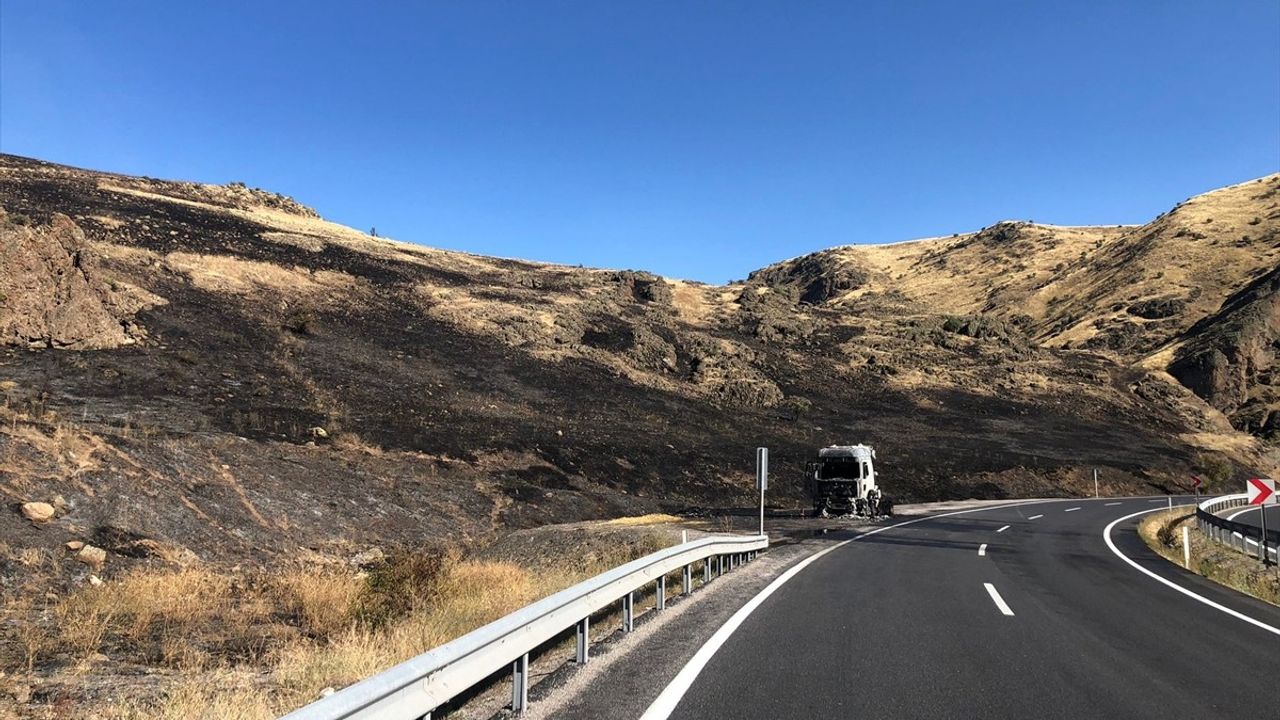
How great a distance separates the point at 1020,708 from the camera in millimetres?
5352

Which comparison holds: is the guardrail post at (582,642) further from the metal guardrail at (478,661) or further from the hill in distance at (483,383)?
the hill in distance at (483,383)

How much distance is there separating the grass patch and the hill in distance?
14913 millimetres

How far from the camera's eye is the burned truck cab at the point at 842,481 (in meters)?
27.2

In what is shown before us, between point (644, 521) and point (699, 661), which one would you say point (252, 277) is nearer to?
point (644, 521)

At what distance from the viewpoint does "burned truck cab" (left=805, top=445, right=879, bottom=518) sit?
89.1ft

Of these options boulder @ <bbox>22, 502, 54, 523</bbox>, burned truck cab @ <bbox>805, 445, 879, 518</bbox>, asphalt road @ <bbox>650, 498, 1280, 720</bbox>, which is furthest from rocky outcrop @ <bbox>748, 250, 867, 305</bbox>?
boulder @ <bbox>22, 502, 54, 523</bbox>

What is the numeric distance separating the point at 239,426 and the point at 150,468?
22.4ft

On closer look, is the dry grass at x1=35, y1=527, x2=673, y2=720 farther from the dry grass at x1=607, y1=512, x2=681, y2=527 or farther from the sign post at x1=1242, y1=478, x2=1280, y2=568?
the sign post at x1=1242, y1=478, x2=1280, y2=568

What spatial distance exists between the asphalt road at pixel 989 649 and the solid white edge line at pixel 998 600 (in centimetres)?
4

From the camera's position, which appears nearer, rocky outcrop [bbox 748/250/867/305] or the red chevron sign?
the red chevron sign

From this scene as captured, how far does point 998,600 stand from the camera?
1020 cm

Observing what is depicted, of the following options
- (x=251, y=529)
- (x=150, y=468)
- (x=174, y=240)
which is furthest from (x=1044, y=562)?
(x=174, y=240)

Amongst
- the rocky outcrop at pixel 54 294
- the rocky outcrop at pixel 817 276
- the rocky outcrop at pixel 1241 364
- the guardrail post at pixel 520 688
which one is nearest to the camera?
the guardrail post at pixel 520 688

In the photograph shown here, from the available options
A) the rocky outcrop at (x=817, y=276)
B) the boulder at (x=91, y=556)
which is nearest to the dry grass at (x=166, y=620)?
the boulder at (x=91, y=556)
